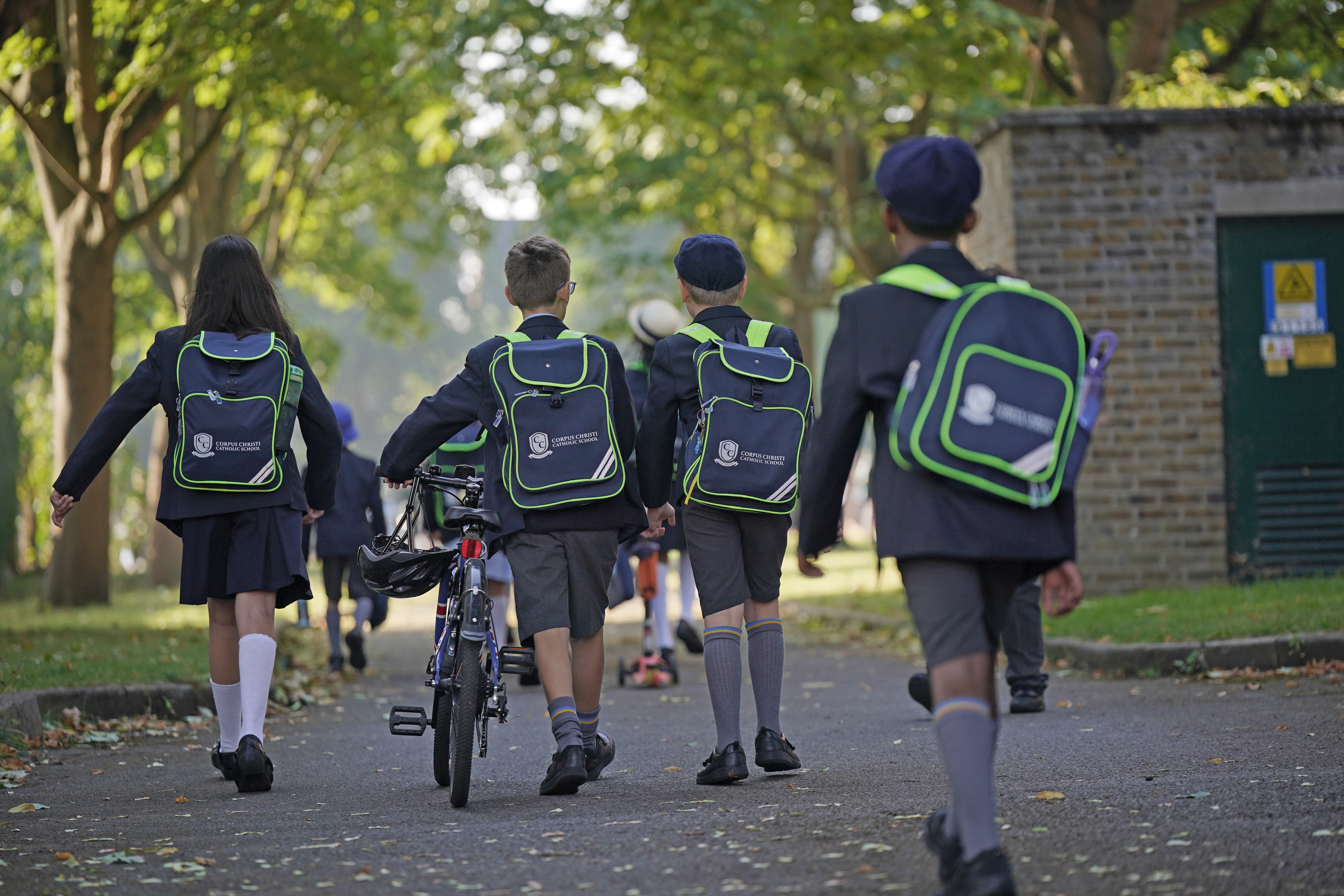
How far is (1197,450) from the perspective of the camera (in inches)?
481

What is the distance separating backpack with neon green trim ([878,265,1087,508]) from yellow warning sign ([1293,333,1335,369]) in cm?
914

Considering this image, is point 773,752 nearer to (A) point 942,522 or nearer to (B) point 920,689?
(B) point 920,689

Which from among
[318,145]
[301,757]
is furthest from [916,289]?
[318,145]

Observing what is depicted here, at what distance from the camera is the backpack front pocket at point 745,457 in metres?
5.88

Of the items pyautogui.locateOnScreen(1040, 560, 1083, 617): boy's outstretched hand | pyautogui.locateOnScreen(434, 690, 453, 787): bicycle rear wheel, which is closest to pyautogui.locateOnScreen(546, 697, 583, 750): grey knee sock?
pyautogui.locateOnScreen(434, 690, 453, 787): bicycle rear wheel

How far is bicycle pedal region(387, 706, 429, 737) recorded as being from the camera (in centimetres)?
584

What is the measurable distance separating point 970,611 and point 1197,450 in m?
9.02

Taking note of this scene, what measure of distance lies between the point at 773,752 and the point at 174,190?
38.8 ft

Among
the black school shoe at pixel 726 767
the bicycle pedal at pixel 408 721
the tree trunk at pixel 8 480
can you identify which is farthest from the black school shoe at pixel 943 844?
the tree trunk at pixel 8 480

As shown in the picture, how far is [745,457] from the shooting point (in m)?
5.89

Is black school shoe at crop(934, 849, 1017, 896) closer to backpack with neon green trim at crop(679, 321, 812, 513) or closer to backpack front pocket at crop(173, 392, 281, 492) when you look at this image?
backpack with neon green trim at crop(679, 321, 812, 513)

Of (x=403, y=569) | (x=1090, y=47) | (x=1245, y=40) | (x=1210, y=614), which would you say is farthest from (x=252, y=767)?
(x=1245, y=40)

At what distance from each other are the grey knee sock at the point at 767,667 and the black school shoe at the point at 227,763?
1.96 m

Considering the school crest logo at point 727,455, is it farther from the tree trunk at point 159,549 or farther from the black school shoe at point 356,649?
the tree trunk at point 159,549
